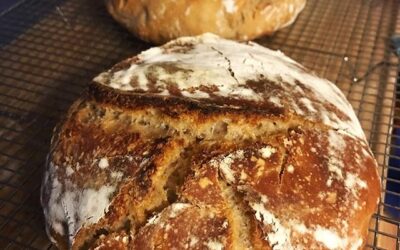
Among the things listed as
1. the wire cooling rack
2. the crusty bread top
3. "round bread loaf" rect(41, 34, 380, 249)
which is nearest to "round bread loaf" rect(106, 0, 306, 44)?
the wire cooling rack

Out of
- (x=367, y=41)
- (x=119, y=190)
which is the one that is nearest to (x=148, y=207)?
(x=119, y=190)

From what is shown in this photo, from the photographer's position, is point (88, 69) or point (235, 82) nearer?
point (235, 82)

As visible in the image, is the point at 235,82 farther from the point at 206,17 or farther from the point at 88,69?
the point at 88,69

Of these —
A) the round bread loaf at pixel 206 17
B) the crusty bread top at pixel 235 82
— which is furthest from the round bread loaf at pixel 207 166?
the round bread loaf at pixel 206 17

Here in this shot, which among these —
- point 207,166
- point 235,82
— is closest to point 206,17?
point 235,82

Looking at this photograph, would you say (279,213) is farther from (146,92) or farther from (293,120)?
(146,92)

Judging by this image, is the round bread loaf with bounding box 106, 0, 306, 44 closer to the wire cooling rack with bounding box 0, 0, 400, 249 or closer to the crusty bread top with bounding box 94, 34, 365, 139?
the wire cooling rack with bounding box 0, 0, 400, 249
